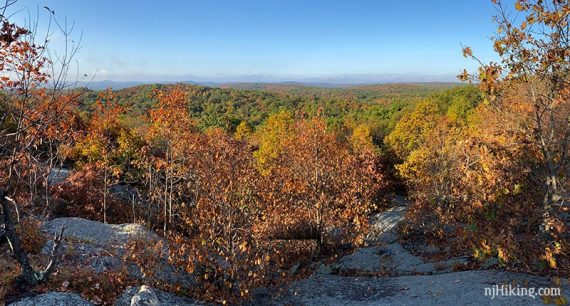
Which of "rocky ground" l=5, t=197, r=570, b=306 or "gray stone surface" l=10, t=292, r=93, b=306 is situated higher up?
"gray stone surface" l=10, t=292, r=93, b=306

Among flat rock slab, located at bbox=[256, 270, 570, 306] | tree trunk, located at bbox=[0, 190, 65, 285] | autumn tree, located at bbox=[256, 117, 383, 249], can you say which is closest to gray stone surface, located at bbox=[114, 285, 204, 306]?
tree trunk, located at bbox=[0, 190, 65, 285]

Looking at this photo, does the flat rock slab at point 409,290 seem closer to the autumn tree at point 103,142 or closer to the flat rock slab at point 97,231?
the flat rock slab at point 97,231

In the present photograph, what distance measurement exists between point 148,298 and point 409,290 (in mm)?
6597

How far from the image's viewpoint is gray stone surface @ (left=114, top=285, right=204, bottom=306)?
24.5ft

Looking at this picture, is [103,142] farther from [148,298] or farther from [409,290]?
[409,290]

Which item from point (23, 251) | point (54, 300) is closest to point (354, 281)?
point (54, 300)

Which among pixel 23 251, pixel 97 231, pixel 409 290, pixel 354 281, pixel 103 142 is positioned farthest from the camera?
pixel 103 142

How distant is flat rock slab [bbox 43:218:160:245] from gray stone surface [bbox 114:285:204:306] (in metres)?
4.23

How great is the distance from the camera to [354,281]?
1148 cm

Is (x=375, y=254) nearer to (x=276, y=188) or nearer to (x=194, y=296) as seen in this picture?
(x=276, y=188)

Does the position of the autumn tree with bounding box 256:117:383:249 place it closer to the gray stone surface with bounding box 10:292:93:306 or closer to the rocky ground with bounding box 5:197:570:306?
the rocky ground with bounding box 5:197:570:306

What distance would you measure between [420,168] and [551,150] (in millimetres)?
15140

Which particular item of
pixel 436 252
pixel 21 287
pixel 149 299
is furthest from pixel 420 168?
pixel 21 287

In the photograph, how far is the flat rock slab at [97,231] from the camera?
41.5 feet
